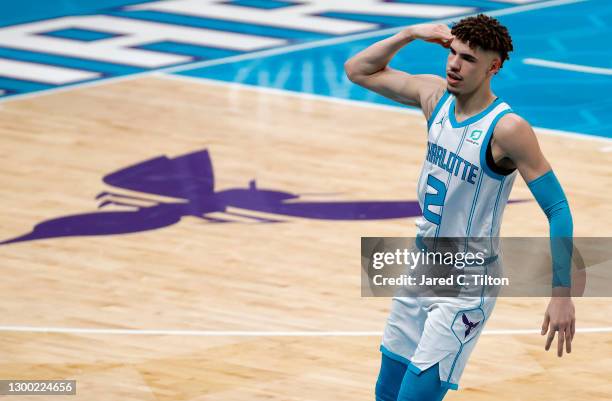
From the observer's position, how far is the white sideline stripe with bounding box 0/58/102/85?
17.6m

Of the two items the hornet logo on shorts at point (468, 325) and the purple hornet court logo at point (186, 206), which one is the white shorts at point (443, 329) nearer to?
the hornet logo on shorts at point (468, 325)

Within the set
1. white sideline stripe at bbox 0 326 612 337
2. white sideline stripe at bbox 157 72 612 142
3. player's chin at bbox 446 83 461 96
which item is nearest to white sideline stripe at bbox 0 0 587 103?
white sideline stripe at bbox 157 72 612 142

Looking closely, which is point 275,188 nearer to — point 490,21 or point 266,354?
point 266,354

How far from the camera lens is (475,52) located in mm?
6660

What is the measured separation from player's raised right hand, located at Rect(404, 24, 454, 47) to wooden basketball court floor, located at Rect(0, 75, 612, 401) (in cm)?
280

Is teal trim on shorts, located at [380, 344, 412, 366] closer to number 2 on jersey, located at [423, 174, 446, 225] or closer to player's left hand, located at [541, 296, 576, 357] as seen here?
number 2 on jersey, located at [423, 174, 446, 225]

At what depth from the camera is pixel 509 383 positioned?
9188 millimetres

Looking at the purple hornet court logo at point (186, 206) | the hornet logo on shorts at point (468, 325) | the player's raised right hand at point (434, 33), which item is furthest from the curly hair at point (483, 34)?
the purple hornet court logo at point (186, 206)

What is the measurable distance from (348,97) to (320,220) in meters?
4.45

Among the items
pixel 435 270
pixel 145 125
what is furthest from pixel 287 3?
pixel 435 270

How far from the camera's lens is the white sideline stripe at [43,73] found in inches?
695

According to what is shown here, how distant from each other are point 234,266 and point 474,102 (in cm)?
493

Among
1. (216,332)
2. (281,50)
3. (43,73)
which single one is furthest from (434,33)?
(281,50)

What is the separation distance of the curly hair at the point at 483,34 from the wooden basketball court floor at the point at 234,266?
2954mm
